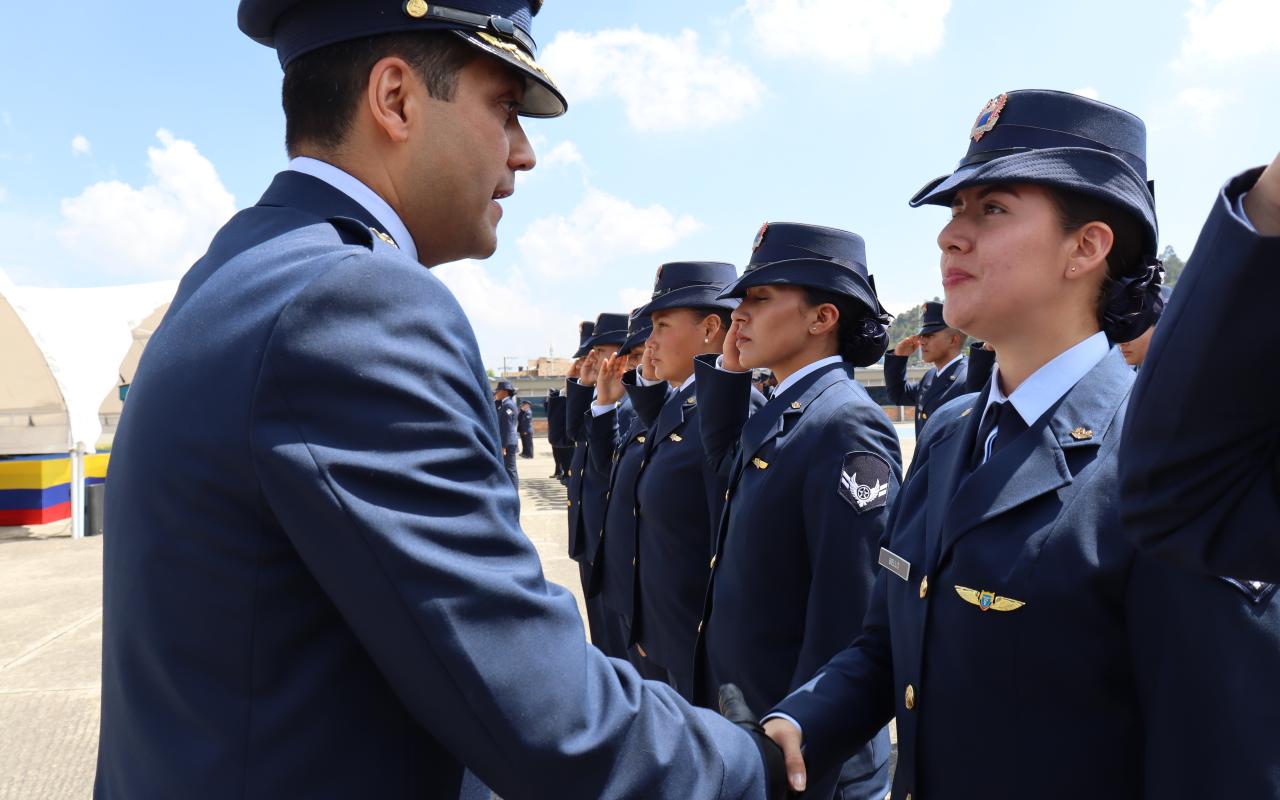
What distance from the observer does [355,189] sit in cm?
137

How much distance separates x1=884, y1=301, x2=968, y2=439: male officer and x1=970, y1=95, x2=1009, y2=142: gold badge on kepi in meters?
5.93

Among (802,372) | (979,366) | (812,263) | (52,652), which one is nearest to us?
(802,372)

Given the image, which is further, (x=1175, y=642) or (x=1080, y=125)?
(x=1080, y=125)

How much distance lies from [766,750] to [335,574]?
2.81 feet

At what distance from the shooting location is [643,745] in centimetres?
119

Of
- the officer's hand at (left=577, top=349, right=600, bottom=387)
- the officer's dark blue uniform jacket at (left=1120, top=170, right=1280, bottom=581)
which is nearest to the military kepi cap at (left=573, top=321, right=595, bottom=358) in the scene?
the officer's hand at (left=577, top=349, right=600, bottom=387)

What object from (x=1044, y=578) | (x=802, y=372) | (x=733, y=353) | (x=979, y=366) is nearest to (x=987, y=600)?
(x=1044, y=578)

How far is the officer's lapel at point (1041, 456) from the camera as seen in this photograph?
1640 millimetres

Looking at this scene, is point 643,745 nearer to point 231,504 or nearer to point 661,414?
point 231,504

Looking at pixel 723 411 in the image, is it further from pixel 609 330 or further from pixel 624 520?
pixel 609 330

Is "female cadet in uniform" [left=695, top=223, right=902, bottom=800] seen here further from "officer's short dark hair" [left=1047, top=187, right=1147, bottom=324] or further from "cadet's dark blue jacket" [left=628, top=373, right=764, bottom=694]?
"officer's short dark hair" [left=1047, top=187, right=1147, bottom=324]

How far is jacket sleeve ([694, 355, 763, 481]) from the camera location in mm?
3609

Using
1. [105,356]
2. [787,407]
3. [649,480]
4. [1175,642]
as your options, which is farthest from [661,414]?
[105,356]

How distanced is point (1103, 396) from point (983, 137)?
0.66 m
